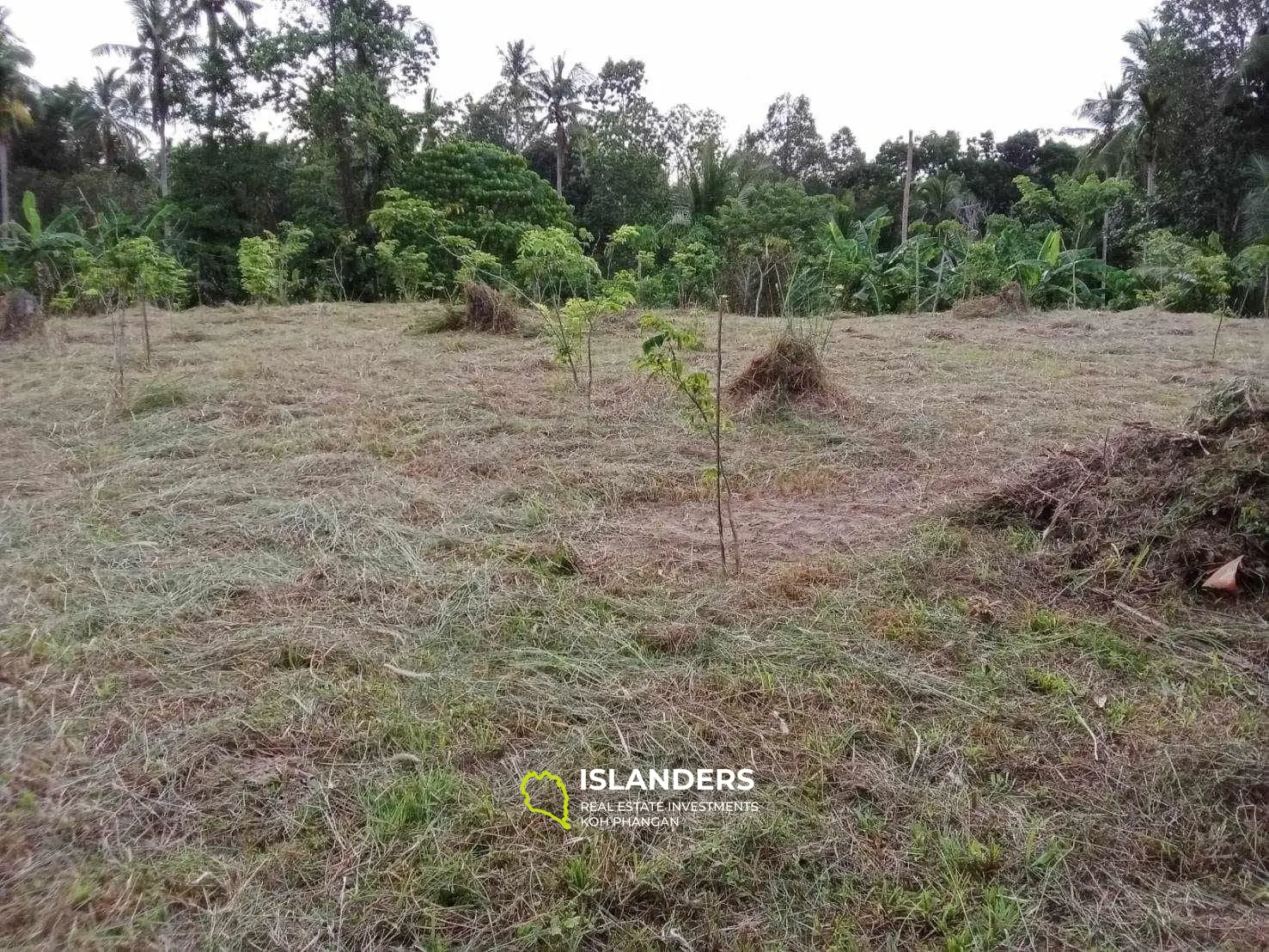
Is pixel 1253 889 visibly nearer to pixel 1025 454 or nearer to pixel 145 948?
pixel 145 948

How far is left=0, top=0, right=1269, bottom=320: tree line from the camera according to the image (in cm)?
1228

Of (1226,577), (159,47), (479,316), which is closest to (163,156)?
(159,47)

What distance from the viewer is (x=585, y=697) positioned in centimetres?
234

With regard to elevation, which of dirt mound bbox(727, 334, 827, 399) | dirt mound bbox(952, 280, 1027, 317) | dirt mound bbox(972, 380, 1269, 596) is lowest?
dirt mound bbox(972, 380, 1269, 596)

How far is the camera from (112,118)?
23.3 m

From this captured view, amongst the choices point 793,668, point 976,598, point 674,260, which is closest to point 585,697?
point 793,668

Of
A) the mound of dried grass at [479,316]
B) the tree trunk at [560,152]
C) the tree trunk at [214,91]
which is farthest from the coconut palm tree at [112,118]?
the mound of dried grass at [479,316]

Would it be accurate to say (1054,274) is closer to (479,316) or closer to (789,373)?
(479,316)

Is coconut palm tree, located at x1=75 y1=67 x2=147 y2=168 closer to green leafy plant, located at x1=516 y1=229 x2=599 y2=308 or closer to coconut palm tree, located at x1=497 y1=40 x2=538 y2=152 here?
coconut palm tree, located at x1=497 y1=40 x2=538 y2=152

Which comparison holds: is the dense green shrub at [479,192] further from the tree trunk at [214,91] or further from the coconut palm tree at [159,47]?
the coconut palm tree at [159,47]

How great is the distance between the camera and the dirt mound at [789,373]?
218 inches

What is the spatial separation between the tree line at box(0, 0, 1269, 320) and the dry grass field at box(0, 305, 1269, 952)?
4.28 meters

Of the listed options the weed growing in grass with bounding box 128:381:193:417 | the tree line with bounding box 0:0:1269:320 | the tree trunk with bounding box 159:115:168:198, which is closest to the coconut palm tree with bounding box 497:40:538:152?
the tree line with bounding box 0:0:1269:320

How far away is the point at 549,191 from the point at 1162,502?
14.8 m
